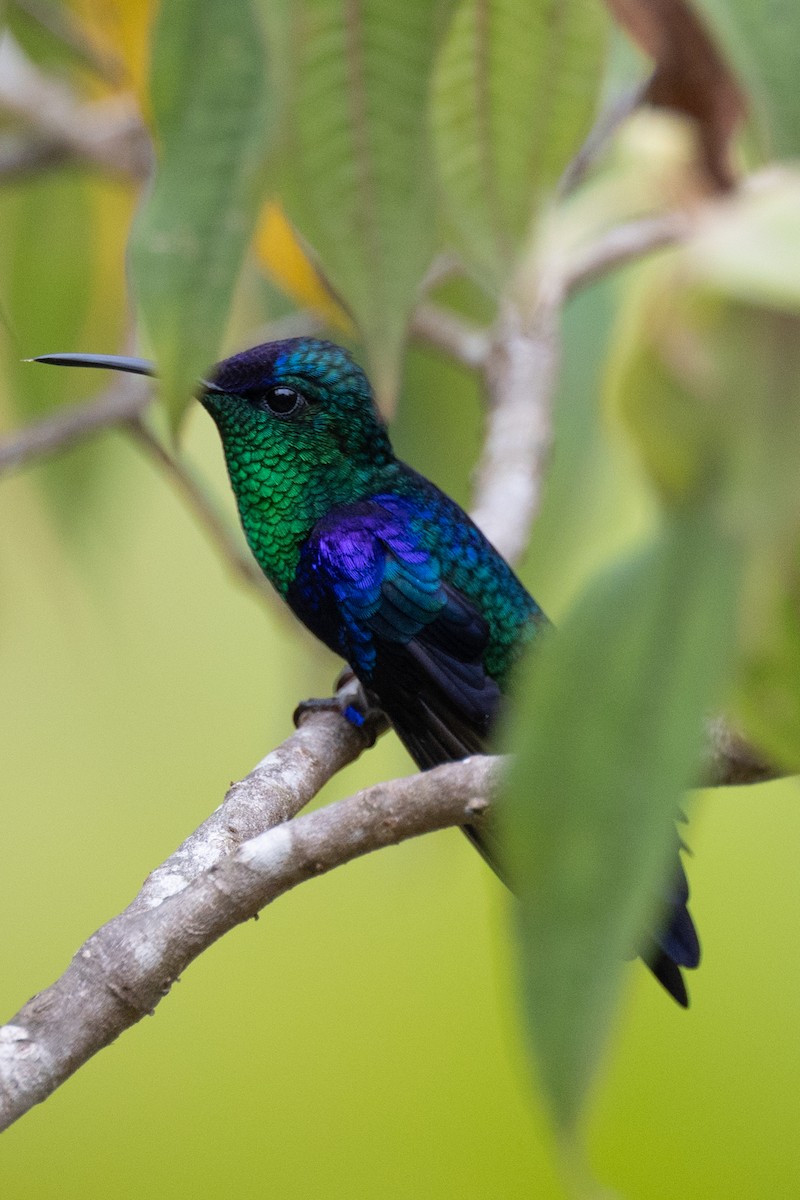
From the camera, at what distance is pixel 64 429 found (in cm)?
169

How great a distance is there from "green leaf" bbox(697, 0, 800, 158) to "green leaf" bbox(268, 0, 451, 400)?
0.69 ft

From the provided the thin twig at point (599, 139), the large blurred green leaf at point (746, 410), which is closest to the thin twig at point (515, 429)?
the thin twig at point (599, 139)

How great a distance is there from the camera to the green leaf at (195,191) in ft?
2.38

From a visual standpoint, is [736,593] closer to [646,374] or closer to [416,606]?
[646,374]

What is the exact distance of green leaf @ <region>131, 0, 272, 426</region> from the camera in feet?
2.38

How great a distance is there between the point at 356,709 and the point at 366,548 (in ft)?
0.63

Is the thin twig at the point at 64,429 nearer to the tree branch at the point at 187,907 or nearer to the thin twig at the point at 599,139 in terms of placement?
the thin twig at the point at 599,139

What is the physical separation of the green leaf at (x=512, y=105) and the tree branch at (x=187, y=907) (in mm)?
366

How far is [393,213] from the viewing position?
0.85m

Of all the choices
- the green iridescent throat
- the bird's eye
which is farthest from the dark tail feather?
the bird's eye

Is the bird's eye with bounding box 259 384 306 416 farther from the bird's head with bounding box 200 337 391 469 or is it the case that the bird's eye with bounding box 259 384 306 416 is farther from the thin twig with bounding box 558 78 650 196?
the thin twig with bounding box 558 78 650 196

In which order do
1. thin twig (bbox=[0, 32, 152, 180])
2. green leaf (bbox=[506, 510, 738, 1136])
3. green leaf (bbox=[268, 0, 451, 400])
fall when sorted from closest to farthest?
green leaf (bbox=[506, 510, 738, 1136]) < green leaf (bbox=[268, 0, 451, 400]) < thin twig (bbox=[0, 32, 152, 180])

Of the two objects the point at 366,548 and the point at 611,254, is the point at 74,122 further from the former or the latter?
the point at 366,548

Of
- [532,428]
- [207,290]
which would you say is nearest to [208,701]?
[532,428]
